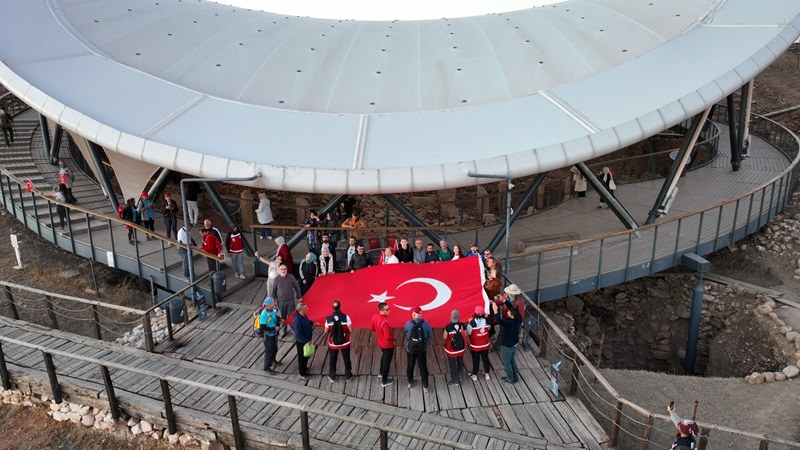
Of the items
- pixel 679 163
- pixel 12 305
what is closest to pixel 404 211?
pixel 679 163

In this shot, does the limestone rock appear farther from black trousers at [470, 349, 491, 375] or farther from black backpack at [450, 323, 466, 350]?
black backpack at [450, 323, 466, 350]

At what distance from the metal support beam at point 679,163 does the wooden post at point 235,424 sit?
12261mm

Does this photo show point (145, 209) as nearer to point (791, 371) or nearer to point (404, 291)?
point (404, 291)

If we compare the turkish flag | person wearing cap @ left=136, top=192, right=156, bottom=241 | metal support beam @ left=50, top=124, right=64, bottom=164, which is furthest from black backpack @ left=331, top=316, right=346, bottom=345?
metal support beam @ left=50, top=124, right=64, bottom=164

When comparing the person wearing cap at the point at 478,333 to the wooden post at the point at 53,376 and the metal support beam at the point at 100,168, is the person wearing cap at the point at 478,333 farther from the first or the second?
the metal support beam at the point at 100,168

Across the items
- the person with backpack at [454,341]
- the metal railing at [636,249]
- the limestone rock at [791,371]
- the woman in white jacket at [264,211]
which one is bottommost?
the limestone rock at [791,371]

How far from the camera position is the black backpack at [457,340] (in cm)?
940

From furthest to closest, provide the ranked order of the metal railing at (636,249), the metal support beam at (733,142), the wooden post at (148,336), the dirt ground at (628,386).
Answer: the metal support beam at (733,142) < the metal railing at (636,249) < the wooden post at (148,336) < the dirt ground at (628,386)

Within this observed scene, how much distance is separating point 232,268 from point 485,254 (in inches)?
253

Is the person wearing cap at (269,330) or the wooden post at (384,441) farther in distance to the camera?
the person wearing cap at (269,330)

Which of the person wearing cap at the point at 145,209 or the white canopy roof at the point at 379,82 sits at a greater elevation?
the white canopy roof at the point at 379,82

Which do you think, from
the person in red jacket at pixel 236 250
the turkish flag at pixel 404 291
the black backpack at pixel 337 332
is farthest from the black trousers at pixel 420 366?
the person in red jacket at pixel 236 250

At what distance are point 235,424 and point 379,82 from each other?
31.1 feet

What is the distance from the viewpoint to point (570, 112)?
13898mm
